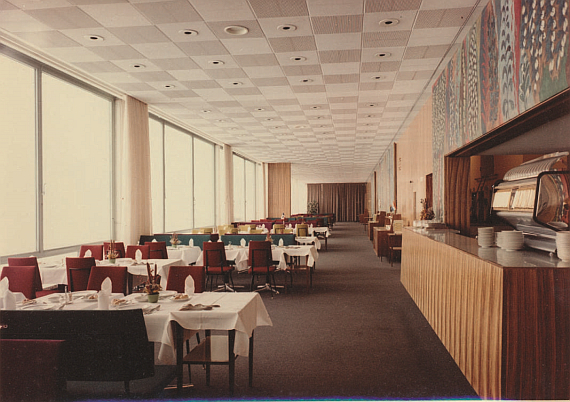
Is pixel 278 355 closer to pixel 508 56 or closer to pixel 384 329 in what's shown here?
pixel 384 329

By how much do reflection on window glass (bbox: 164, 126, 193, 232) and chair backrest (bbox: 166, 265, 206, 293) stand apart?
22.6 feet

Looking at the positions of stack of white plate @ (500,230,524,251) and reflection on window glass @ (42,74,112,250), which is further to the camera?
reflection on window glass @ (42,74,112,250)

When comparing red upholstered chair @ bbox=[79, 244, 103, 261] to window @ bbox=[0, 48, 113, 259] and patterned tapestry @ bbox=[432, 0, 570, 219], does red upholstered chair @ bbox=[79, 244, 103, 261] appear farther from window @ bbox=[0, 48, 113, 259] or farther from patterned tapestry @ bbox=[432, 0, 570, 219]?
patterned tapestry @ bbox=[432, 0, 570, 219]

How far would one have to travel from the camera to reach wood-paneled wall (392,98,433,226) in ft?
28.6

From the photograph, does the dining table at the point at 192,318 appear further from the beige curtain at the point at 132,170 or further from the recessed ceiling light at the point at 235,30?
the beige curtain at the point at 132,170

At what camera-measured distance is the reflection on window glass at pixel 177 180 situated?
11320mm

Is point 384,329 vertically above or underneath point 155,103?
underneath

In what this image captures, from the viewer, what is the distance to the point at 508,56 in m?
3.60

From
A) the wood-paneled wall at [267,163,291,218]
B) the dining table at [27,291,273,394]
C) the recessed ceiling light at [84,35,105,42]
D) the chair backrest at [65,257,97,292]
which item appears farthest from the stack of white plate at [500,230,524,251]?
the wood-paneled wall at [267,163,291,218]

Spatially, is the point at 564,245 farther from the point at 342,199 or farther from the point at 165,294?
the point at 342,199

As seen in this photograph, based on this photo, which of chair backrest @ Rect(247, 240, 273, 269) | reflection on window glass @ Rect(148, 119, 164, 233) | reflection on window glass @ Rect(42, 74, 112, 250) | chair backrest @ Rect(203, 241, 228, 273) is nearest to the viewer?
reflection on window glass @ Rect(42, 74, 112, 250)

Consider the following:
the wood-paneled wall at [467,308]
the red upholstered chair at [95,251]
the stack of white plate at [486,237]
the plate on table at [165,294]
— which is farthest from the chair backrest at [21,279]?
the stack of white plate at [486,237]

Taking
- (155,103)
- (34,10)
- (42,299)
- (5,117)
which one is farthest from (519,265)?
(155,103)

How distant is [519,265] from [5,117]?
6.23 m
